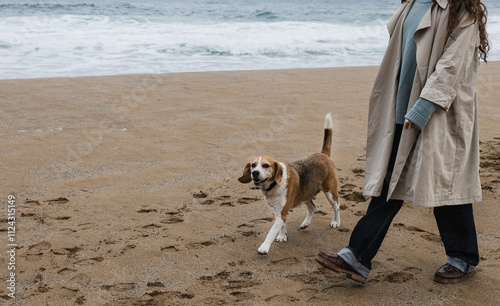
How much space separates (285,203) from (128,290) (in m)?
1.41

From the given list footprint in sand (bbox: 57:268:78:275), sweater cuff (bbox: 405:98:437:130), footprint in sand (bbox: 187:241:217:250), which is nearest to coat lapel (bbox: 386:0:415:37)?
sweater cuff (bbox: 405:98:437:130)

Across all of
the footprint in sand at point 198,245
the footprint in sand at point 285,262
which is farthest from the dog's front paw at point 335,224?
the footprint in sand at point 198,245

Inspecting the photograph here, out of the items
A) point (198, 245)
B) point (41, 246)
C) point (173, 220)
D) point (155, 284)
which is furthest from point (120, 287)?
point (173, 220)

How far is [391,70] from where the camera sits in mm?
3393

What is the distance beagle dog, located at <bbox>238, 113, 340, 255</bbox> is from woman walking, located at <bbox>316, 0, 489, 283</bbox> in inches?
32.5

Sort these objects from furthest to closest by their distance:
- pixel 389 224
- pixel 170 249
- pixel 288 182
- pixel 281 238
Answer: pixel 281 238 < pixel 288 182 < pixel 170 249 < pixel 389 224

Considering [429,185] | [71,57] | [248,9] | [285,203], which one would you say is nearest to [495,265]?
[429,185]

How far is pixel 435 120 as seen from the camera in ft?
10.4

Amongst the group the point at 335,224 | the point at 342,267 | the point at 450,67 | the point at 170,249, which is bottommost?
the point at 335,224

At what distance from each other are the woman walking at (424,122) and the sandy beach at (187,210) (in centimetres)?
48

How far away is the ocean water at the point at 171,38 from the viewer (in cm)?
1455

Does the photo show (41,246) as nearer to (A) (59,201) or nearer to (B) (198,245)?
(A) (59,201)

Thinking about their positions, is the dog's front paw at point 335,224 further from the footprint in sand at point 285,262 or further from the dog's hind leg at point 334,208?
the footprint in sand at point 285,262

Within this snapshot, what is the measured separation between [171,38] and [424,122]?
685 inches
